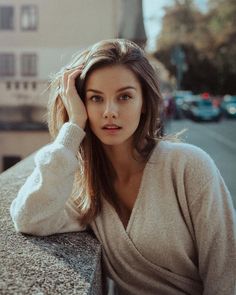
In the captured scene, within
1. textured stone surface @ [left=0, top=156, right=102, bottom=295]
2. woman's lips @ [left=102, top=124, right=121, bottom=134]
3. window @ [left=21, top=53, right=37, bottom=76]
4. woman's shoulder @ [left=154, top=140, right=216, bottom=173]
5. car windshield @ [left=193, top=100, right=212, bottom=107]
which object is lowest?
car windshield @ [left=193, top=100, right=212, bottom=107]

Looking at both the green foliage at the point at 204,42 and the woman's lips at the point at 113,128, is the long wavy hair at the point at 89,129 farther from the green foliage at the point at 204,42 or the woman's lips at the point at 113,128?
the green foliage at the point at 204,42

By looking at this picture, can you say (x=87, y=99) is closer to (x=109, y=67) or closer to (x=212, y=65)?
(x=109, y=67)

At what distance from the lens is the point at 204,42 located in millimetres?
35219

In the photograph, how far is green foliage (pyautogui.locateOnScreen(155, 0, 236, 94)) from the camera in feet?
103

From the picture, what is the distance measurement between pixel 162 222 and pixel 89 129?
1.69 ft

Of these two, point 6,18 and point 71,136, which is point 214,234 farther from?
point 6,18

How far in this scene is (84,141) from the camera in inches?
86.4

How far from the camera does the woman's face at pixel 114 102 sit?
1974mm

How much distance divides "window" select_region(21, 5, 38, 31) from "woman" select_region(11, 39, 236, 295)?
23009mm

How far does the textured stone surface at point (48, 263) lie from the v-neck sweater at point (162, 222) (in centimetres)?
7

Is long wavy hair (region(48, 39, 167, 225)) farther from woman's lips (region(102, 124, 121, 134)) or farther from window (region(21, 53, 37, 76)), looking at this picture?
window (region(21, 53, 37, 76))

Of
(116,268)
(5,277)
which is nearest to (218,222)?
A: (116,268)

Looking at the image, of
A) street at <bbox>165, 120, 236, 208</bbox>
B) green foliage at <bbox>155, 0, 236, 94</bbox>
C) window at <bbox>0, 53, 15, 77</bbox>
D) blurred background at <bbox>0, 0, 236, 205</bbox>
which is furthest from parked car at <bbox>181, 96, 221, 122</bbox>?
window at <bbox>0, 53, 15, 77</bbox>

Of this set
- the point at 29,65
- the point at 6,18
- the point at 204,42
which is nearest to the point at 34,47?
the point at 29,65
